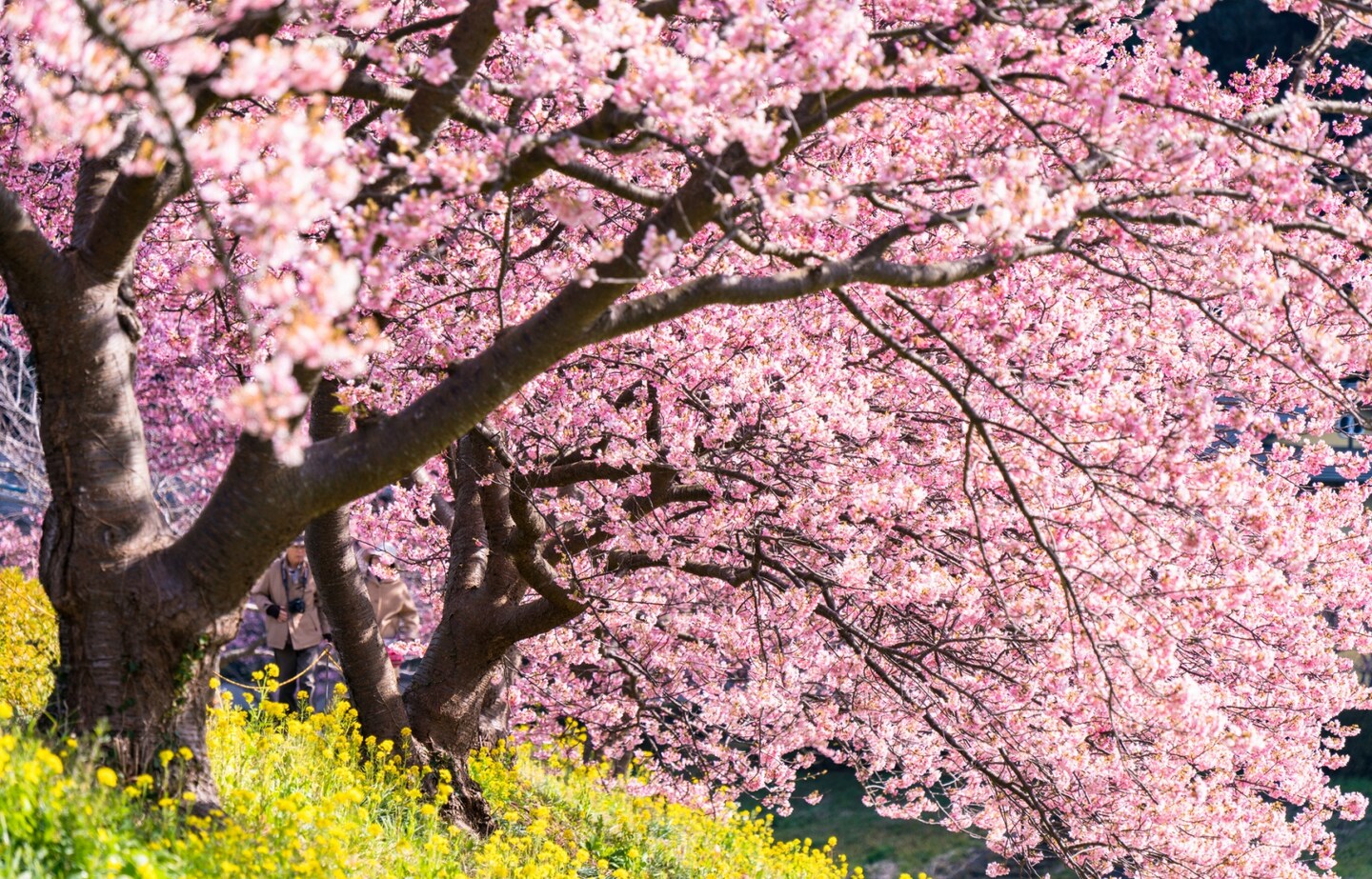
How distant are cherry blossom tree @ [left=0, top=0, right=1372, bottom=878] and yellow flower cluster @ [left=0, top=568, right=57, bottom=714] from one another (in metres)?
1.27

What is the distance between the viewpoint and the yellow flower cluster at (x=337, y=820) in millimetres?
3928

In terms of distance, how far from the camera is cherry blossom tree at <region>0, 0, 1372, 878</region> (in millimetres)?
3980

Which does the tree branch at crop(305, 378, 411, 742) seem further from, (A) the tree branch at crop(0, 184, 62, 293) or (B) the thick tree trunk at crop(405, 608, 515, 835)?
(A) the tree branch at crop(0, 184, 62, 293)

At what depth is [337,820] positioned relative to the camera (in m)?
5.47

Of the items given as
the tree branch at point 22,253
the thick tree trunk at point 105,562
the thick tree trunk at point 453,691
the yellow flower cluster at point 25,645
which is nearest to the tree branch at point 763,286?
the thick tree trunk at point 105,562

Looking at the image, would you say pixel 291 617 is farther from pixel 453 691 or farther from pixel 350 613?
pixel 350 613

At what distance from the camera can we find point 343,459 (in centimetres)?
433

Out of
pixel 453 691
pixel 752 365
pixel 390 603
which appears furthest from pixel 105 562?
pixel 390 603

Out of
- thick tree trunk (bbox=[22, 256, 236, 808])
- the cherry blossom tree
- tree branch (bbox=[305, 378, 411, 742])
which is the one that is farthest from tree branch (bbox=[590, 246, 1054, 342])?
tree branch (bbox=[305, 378, 411, 742])

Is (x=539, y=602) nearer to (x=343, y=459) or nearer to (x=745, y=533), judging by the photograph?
(x=745, y=533)

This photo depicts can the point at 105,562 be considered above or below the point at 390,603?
below

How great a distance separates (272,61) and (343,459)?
160 cm

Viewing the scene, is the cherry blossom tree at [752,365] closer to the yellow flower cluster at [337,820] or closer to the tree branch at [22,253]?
the tree branch at [22,253]

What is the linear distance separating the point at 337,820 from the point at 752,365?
123 inches
